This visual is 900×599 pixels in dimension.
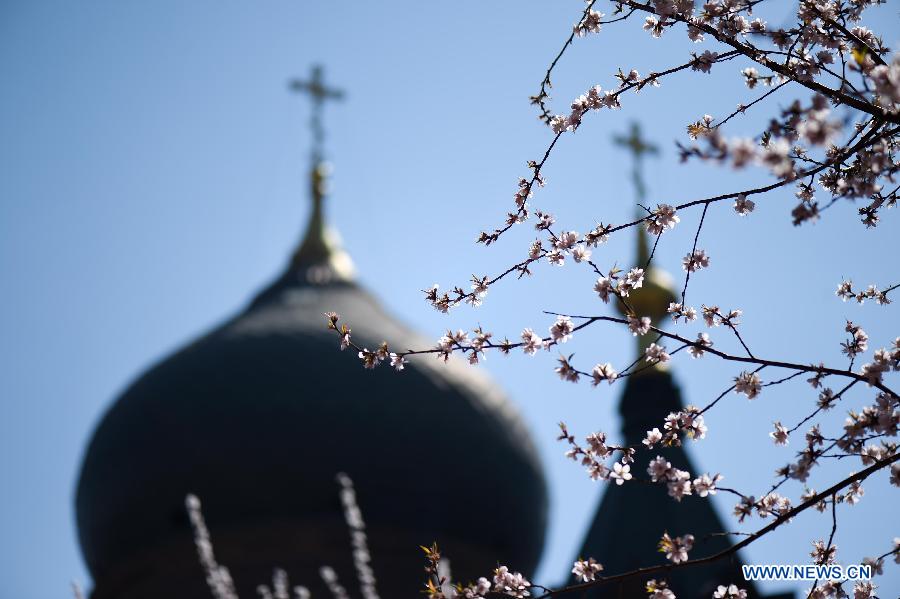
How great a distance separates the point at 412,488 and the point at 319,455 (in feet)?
4.28

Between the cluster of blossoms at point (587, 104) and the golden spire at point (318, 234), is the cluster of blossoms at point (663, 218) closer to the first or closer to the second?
the cluster of blossoms at point (587, 104)

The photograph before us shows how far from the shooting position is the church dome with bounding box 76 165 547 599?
69.5 feet

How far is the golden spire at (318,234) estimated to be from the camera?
26062mm

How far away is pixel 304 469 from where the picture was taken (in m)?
21.2

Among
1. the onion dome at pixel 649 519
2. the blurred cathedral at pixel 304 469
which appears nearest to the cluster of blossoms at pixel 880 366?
the onion dome at pixel 649 519

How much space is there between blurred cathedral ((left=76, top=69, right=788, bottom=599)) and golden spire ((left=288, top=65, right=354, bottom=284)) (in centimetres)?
325

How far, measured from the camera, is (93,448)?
22.9 metres

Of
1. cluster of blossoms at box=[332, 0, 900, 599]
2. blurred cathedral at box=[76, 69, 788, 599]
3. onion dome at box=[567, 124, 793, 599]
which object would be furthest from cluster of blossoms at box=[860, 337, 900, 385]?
blurred cathedral at box=[76, 69, 788, 599]

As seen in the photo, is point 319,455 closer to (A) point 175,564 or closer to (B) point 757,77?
(A) point 175,564

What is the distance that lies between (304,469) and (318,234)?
21.7ft

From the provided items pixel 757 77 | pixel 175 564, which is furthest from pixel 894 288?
pixel 175 564

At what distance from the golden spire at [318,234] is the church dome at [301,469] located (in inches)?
123

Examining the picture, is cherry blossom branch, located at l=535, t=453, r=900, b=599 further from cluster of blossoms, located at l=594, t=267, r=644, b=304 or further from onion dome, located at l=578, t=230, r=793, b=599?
Answer: onion dome, located at l=578, t=230, r=793, b=599

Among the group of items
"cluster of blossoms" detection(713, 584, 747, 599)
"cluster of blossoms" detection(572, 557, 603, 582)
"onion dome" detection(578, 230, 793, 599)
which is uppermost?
"onion dome" detection(578, 230, 793, 599)
